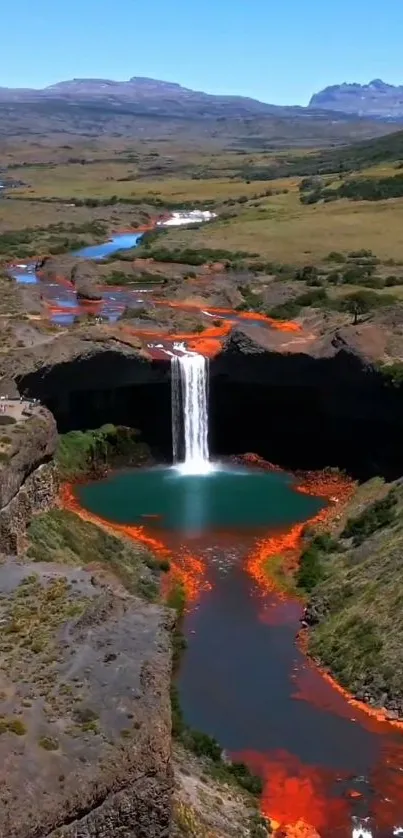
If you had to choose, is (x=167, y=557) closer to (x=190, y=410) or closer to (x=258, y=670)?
(x=258, y=670)

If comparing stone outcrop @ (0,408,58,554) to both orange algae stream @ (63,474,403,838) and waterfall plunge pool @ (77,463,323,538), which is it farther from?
waterfall plunge pool @ (77,463,323,538)

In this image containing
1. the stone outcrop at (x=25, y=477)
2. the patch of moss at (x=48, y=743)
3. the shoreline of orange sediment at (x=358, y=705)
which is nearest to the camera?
the patch of moss at (x=48, y=743)

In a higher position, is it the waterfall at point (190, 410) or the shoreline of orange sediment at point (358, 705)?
the waterfall at point (190, 410)

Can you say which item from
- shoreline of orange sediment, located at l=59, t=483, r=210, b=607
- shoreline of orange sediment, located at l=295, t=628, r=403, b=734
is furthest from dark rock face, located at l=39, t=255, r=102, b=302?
shoreline of orange sediment, located at l=295, t=628, r=403, b=734

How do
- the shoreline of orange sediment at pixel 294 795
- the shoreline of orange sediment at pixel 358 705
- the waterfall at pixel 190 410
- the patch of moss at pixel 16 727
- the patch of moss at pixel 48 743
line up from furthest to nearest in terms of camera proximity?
the waterfall at pixel 190 410, the shoreline of orange sediment at pixel 358 705, the shoreline of orange sediment at pixel 294 795, the patch of moss at pixel 16 727, the patch of moss at pixel 48 743

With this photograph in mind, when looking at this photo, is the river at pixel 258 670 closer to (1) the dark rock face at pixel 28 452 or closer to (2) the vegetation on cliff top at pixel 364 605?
(2) the vegetation on cliff top at pixel 364 605

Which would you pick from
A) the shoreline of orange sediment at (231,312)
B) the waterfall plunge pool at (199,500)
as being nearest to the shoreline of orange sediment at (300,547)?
the waterfall plunge pool at (199,500)
